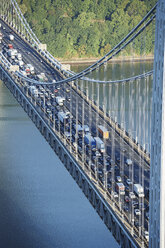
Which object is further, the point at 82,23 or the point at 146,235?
the point at 82,23

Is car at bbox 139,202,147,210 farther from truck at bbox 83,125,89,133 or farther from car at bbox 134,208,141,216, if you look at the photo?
truck at bbox 83,125,89,133

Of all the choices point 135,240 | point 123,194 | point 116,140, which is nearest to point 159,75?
point 135,240

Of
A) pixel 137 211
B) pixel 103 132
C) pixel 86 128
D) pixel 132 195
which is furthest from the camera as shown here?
pixel 86 128

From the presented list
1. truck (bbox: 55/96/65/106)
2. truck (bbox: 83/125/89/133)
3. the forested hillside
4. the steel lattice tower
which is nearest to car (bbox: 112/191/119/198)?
the steel lattice tower

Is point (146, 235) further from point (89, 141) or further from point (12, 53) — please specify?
point (12, 53)

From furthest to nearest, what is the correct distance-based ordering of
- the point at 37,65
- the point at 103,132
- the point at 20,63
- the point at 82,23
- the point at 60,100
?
the point at 82,23 → the point at 37,65 → the point at 20,63 → the point at 60,100 → the point at 103,132

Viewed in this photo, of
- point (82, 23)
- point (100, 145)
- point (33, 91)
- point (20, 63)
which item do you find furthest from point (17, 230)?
point (82, 23)

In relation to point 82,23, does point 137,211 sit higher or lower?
lower
